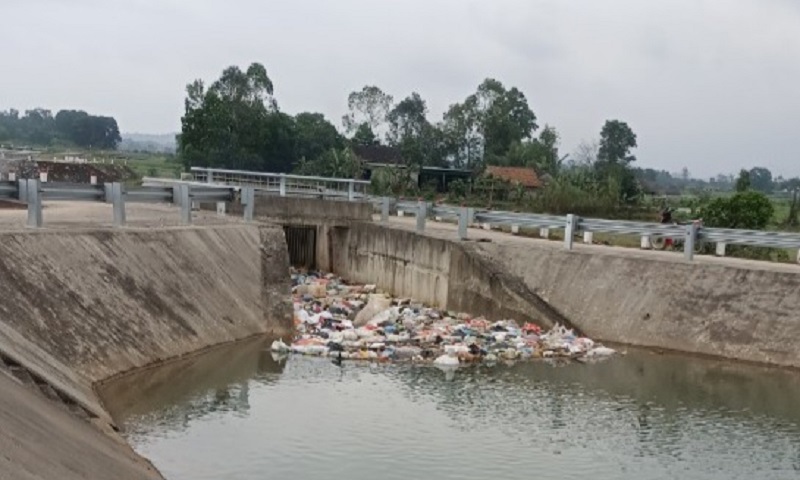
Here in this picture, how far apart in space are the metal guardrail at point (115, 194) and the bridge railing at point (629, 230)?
23.9 feet

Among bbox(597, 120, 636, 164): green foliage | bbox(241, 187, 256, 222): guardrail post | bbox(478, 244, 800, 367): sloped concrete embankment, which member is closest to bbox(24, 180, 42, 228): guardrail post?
bbox(241, 187, 256, 222): guardrail post

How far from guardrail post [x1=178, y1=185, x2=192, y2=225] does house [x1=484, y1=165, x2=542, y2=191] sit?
3976 centimetres

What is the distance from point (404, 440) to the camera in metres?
13.9

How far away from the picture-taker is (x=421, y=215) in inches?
1196

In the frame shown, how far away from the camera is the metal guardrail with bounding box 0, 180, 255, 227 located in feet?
58.9

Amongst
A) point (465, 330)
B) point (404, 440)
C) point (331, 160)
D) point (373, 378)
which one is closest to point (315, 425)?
point (404, 440)

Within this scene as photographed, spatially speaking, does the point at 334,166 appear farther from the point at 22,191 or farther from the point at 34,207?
the point at 22,191

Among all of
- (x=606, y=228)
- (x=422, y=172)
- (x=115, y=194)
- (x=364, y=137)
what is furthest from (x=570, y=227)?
(x=364, y=137)

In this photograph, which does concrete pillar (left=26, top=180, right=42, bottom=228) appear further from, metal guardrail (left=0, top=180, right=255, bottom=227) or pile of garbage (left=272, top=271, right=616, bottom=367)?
pile of garbage (left=272, top=271, right=616, bottom=367)

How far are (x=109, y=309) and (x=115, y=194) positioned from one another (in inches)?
161

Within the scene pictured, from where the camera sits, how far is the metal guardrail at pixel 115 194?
17.9 m

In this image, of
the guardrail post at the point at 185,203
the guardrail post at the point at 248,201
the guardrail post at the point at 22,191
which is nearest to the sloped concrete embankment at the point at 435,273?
the guardrail post at the point at 248,201

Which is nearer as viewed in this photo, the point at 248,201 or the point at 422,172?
the point at 248,201

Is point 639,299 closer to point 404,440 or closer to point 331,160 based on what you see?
point 404,440
